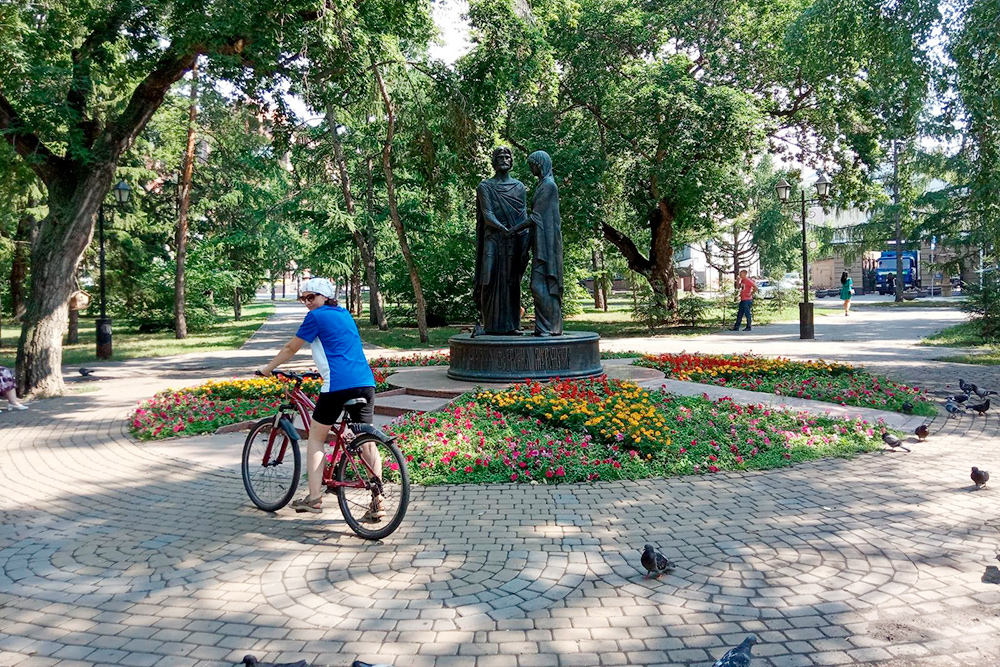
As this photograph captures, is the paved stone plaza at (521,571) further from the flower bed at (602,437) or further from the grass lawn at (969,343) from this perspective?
the grass lawn at (969,343)

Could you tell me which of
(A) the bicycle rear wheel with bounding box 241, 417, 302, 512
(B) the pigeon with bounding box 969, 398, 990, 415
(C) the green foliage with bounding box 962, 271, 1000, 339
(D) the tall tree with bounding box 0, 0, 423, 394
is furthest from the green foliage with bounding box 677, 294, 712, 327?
(A) the bicycle rear wheel with bounding box 241, 417, 302, 512

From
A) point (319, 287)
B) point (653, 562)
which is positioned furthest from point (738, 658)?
point (319, 287)

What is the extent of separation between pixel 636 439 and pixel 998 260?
16053mm

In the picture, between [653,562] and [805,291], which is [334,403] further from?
[805,291]

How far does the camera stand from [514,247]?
10.4m

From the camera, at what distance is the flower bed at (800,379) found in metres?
9.41

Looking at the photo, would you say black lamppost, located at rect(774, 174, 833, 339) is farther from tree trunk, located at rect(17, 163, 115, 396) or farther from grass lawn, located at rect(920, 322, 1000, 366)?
tree trunk, located at rect(17, 163, 115, 396)

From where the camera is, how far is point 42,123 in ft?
40.5

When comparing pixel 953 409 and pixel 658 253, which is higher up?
pixel 658 253

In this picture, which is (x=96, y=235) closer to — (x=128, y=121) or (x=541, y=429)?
(x=128, y=121)

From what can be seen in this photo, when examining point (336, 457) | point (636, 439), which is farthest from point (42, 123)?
point (636, 439)

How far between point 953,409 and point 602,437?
4557 mm

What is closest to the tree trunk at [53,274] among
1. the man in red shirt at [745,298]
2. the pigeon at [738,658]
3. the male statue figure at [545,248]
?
the male statue figure at [545,248]

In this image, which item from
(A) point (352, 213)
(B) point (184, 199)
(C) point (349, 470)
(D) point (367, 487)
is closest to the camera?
(D) point (367, 487)
